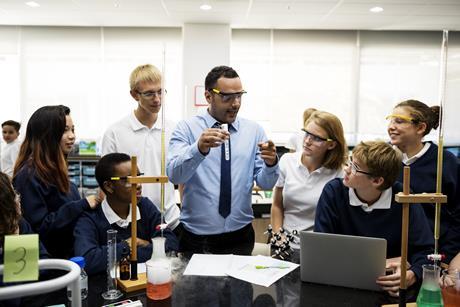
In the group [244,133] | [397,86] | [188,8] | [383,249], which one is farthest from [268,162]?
[397,86]

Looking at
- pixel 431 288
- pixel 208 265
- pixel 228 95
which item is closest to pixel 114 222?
pixel 208 265

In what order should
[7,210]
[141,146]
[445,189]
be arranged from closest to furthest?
[7,210] → [445,189] → [141,146]

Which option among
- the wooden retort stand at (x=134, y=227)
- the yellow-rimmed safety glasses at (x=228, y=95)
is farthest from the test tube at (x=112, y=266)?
the yellow-rimmed safety glasses at (x=228, y=95)

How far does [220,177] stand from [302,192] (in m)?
0.44

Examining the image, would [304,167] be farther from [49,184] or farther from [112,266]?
[49,184]

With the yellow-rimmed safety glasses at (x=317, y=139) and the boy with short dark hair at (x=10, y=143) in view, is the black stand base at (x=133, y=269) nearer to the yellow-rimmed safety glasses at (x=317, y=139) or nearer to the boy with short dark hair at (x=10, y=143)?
the yellow-rimmed safety glasses at (x=317, y=139)

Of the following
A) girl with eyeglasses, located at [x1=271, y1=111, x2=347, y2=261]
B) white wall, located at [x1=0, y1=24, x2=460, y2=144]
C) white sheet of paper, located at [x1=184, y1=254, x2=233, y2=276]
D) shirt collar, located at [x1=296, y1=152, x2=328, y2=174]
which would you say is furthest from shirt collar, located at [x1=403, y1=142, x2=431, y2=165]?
white wall, located at [x1=0, y1=24, x2=460, y2=144]

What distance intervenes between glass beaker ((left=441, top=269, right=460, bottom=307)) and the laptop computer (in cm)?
19

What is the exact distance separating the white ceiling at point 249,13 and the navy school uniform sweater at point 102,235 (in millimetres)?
3470

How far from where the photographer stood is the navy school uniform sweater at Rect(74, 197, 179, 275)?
1470 millimetres

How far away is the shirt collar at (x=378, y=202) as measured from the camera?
1596mm

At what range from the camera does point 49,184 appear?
1.69m

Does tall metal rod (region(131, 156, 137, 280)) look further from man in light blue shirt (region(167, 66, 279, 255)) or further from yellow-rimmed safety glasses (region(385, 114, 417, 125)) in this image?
yellow-rimmed safety glasses (region(385, 114, 417, 125))

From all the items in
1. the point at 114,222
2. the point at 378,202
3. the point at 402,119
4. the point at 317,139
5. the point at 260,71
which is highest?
the point at 260,71
